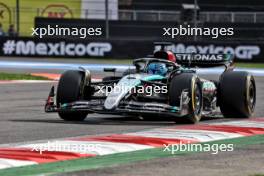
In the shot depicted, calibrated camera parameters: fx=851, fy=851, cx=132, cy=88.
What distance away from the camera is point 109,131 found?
11.5 metres

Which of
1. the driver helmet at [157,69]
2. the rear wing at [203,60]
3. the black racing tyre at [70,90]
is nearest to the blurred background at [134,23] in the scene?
the rear wing at [203,60]

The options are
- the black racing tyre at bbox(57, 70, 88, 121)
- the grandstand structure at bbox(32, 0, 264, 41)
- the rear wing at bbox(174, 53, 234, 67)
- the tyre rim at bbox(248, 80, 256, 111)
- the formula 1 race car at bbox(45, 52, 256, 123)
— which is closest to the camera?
the formula 1 race car at bbox(45, 52, 256, 123)

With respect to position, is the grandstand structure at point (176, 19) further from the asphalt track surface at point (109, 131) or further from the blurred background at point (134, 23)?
the asphalt track surface at point (109, 131)

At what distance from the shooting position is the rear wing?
48.5 ft

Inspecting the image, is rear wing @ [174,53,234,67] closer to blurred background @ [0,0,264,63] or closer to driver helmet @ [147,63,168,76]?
driver helmet @ [147,63,168,76]

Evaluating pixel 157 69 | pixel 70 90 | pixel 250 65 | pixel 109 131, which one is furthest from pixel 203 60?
pixel 250 65

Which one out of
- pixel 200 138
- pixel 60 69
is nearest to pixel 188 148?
pixel 200 138

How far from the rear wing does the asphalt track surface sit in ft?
3.64

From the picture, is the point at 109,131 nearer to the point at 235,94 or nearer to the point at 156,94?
the point at 156,94

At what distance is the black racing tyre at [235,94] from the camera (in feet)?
44.7

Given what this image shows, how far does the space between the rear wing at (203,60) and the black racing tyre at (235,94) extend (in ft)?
3.18

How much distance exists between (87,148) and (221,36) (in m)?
26.7

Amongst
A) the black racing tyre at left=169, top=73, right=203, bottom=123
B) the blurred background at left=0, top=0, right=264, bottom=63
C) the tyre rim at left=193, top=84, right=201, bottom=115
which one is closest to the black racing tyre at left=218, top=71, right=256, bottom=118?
the tyre rim at left=193, top=84, right=201, bottom=115

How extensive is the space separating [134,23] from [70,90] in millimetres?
24283
